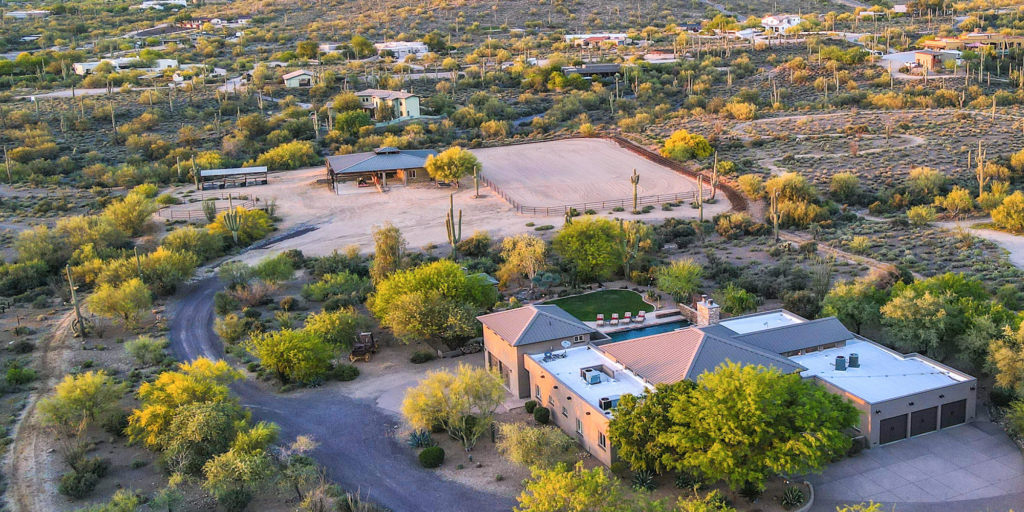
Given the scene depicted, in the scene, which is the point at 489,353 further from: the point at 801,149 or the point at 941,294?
the point at 801,149

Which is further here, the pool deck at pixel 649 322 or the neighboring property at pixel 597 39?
the neighboring property at pixel 597 39

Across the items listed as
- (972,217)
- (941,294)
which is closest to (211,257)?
(941,294)

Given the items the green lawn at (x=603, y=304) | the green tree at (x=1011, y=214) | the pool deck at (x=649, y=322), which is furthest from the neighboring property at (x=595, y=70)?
the pool deck at (x=649, y=322)

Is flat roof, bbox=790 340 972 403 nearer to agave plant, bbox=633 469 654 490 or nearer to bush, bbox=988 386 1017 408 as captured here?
bush, bbox=988 386 1017 408

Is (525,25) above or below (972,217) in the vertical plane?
above

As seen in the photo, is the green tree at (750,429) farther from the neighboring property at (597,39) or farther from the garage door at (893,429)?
the neighboring property at (597,39)

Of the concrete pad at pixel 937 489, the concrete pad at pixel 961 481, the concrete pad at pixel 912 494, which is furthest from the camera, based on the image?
the concrete pad at pixel 961 481

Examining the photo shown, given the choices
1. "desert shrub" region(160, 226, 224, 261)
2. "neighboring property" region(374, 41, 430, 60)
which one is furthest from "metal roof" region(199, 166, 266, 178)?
"neighboring property" region(374, 41, 430, 60)

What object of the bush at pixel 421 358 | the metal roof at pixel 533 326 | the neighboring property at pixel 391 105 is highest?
the neighboring property at pixel 391 105
